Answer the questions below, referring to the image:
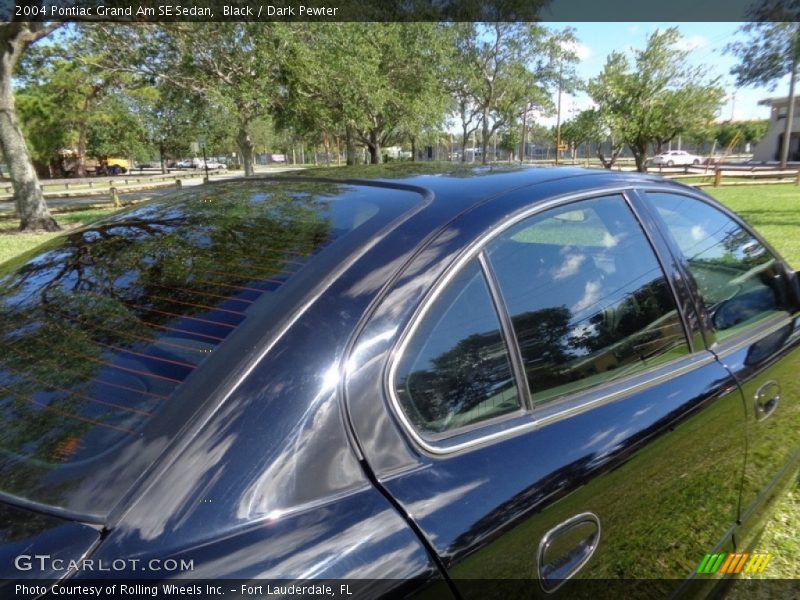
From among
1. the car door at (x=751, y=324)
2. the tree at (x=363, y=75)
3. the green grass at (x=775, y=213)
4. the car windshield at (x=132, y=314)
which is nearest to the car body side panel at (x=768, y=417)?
the car door at (x=751, y=324)

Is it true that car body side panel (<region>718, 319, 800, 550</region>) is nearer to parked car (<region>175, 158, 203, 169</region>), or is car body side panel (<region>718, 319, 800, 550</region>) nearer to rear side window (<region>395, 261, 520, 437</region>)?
rear side window (<region>395, 261, 520, 437</region>)

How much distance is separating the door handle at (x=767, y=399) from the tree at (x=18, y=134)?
586 inches

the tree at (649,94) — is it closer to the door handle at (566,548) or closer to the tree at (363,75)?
the tree at (363,75)

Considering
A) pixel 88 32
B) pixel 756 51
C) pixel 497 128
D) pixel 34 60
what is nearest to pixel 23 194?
pixel 88 32

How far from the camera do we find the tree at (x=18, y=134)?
1229 centimetres

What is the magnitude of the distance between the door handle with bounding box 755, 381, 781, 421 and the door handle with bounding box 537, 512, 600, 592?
1147 mm

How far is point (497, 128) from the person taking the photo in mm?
51094

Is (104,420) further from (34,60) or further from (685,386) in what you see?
(34,60)

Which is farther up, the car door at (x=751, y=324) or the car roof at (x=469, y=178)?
the car roof at (x=469, y=178)

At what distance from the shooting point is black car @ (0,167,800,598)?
1.03m

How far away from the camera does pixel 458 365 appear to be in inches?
54.2

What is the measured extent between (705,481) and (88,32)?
17.8m

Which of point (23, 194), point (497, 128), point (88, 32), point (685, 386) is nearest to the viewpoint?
point (685, 386)

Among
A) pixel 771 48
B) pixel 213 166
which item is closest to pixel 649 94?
pixel 771 48
